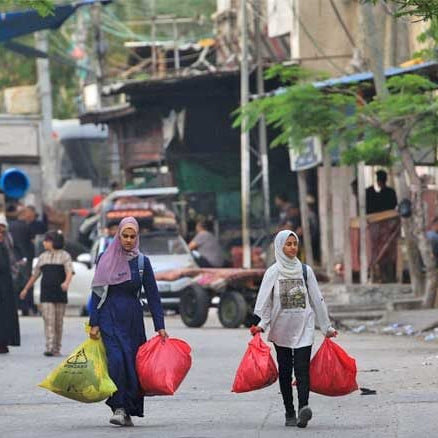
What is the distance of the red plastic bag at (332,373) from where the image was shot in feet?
36.8

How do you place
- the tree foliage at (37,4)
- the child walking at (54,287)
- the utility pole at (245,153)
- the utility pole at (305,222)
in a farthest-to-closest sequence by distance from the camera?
1. the utility pole at (245,153)
2. the utility pole at (305,222)
3. the child walking at (54,287)
4. the tree foliage at (37,4)

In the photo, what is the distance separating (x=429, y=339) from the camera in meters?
19.6

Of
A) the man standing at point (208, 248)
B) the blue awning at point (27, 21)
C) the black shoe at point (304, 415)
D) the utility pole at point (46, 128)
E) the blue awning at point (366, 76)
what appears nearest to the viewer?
the black shoe at point (304, 415)

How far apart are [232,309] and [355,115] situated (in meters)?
3.39

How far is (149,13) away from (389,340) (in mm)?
28645

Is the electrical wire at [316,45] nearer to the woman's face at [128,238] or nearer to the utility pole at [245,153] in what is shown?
the utility pole at [245,153]

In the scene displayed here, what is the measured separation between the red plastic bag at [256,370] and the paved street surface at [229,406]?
1.03 ft

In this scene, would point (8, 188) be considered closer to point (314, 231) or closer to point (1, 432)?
point (314, 231)

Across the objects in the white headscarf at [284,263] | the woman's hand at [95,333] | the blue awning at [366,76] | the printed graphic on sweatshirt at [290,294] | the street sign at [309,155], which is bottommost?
the woman's hand at [95,333]

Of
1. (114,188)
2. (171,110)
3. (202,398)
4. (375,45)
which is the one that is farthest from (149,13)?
(202,398)

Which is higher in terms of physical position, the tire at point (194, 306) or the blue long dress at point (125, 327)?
the blue long dress at point (125, 327)

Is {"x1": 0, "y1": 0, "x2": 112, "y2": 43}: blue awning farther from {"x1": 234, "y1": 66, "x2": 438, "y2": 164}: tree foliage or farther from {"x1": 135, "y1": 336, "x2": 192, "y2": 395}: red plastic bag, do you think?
{"x1": 135, "y1": 336, "x2": 192, "y2": 395}: red plastic bag

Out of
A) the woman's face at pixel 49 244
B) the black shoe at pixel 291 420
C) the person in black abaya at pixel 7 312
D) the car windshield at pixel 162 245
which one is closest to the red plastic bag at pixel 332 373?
the black shoe at pixel 291 420

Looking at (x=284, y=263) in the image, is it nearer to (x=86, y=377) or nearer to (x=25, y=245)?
(x=86, y=377)
